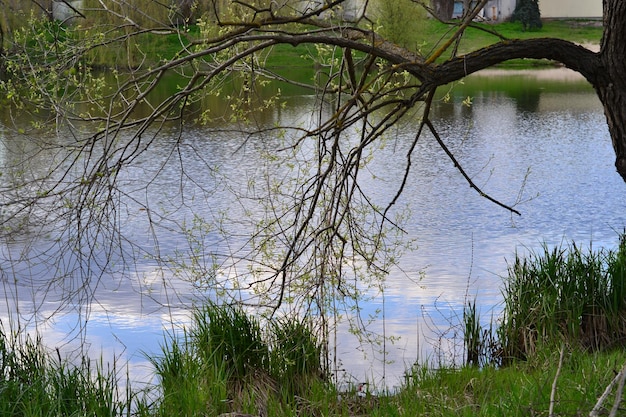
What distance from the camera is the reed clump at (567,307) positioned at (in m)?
5.81

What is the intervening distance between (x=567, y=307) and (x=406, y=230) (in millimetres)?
4006

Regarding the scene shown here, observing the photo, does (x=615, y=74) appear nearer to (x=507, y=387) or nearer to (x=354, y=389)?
(x=507, y=387)

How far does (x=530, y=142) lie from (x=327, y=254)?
11.8m

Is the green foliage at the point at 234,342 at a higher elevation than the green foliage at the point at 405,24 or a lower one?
lower

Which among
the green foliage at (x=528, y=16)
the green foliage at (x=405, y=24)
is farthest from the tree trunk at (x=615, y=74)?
the green foliage at (x=528, y=16)

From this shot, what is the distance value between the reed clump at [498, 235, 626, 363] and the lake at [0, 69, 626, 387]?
0.50m

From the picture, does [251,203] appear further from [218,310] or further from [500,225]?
[218,310]

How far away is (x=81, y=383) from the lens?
4.49m

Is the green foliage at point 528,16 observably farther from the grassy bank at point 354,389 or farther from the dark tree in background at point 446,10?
the grassy bank at point 354,389

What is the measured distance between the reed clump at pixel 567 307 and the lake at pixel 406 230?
1.64 feet

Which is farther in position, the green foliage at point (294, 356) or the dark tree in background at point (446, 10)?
the dark tree in background at point (446, 10)

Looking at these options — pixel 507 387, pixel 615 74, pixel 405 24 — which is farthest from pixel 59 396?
pixel 405 24

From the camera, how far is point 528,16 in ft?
142

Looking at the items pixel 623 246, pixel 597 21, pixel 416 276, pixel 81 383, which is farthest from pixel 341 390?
pixel 597 21
